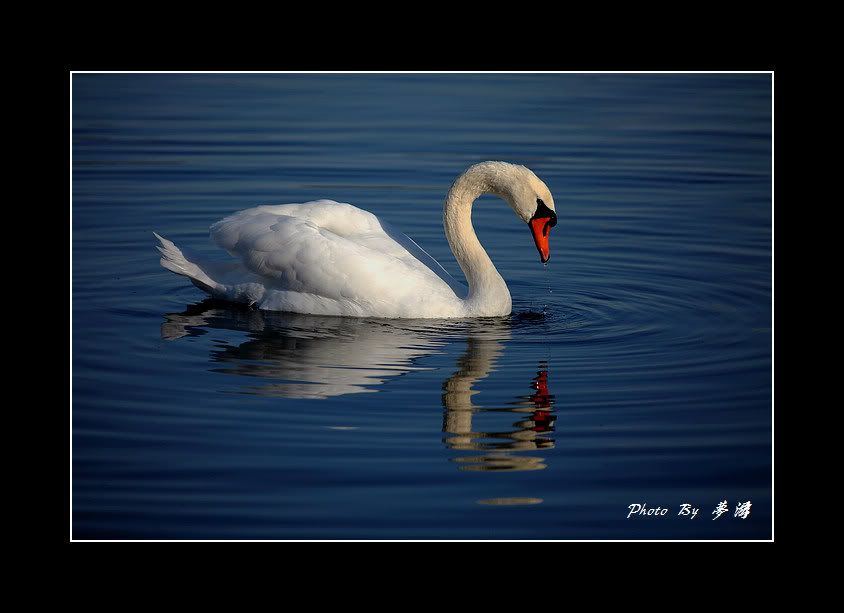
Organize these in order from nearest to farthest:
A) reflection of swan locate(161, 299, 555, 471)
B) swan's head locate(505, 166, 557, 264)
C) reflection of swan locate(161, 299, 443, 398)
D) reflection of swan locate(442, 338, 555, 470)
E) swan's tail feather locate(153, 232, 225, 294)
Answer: reflection of swan locate(442, 338, 555, 470) → reflection of swan locate(161, 299, 555, 471) → reflection of swan locate(161, 299, 443, 398) → swan's head locate(505, 166, 557, 264) → swan's tail feather locate(153, 232, 225, 294)

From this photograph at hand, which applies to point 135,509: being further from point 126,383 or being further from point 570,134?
point 570,134

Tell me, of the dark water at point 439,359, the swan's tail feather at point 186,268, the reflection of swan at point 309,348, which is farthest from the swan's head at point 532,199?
the swan's tail feather at point 186,268

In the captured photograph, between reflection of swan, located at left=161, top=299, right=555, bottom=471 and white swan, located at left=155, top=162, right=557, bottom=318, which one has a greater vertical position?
white swan, located at left=155, top=162, right=557, bottom=318

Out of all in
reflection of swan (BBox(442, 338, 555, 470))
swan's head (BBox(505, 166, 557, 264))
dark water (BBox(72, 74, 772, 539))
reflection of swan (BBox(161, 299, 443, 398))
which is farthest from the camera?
swan's head (BBox(505, 166, 557, 264))

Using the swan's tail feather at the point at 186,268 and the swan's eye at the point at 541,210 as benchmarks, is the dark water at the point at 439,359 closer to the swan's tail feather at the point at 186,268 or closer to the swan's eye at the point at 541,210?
the swan's tail feather at the point at 186,268

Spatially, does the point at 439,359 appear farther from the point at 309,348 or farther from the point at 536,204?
the point at 536,204

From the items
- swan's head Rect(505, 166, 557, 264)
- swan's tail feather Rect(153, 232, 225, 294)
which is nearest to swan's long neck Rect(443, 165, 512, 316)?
swan's head Rect(505, 166, 557, 264)

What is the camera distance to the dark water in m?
7.79

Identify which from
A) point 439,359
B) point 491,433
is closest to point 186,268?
point 439,359

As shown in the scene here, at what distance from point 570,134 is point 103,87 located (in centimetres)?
860

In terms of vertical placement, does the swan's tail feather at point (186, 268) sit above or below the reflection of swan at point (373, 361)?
above

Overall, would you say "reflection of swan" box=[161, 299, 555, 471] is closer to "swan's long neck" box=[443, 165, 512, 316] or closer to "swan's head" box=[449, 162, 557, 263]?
"swan's long neck" box=[443, 165, 512, 316]

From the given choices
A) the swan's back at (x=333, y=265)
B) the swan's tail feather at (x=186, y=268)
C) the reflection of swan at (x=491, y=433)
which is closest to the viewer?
the reflection of swan at (x=491, y=433)

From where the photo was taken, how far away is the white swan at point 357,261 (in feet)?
36.6
